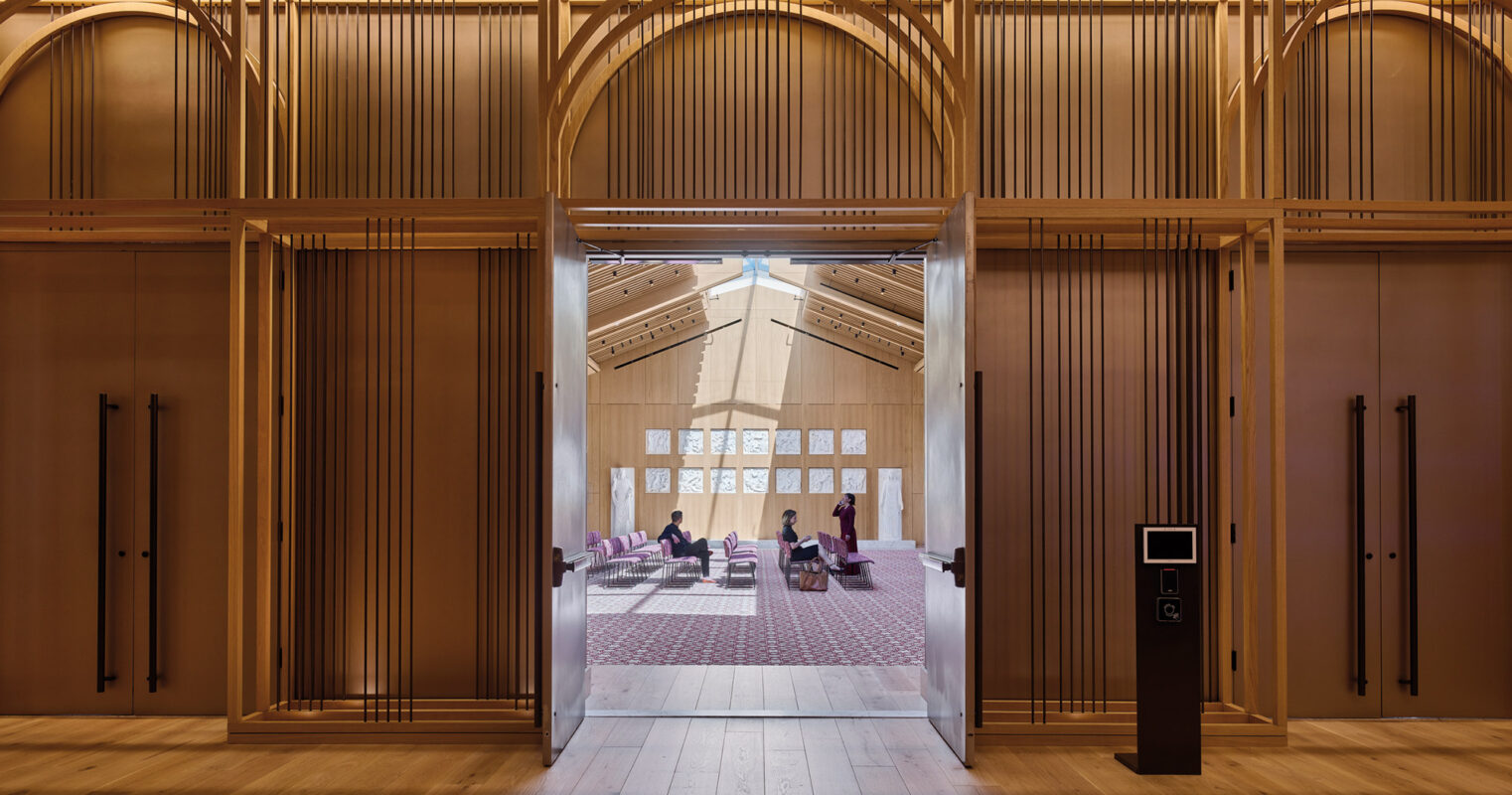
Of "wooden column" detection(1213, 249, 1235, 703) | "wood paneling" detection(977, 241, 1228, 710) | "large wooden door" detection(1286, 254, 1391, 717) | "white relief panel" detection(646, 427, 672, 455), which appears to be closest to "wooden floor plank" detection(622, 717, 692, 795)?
"wood paneling" detection(977, 241, 1228, 710)

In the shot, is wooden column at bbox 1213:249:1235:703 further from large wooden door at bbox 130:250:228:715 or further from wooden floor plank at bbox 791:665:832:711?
large wooden door at bbox 130:250:228:715

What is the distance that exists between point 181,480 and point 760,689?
13.2 feet

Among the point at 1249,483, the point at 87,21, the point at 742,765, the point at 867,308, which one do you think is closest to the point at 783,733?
the point at 742,765

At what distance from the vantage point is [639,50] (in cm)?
586

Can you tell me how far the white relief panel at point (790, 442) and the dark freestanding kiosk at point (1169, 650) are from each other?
639 inches

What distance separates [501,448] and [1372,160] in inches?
231

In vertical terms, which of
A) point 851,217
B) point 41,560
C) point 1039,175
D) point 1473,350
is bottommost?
point 41,560

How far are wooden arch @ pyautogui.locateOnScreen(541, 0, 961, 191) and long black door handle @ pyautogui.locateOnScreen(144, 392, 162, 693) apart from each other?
9.80ft

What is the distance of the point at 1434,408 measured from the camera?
226 inches

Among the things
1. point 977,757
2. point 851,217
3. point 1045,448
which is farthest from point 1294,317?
point 977,757

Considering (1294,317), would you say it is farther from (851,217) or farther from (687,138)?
(687,138)

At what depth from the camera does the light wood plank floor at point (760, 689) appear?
5.80 m

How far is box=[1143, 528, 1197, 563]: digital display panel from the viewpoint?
451cm

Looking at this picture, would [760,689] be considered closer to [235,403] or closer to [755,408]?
[235,403]
